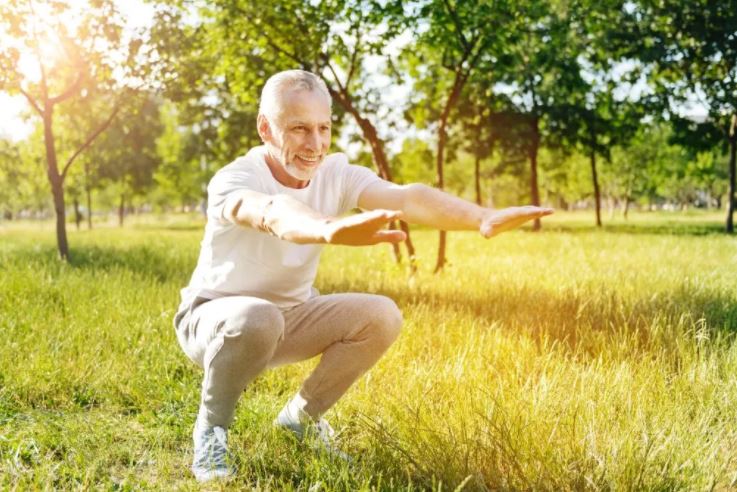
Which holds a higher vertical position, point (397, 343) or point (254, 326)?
point (254, 326)

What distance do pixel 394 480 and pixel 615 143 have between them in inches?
1138

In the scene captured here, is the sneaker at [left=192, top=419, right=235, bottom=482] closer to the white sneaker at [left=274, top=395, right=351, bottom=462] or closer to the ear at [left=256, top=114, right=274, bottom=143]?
the white sneaker at [left=274, top=395, right=351, bottom=462]

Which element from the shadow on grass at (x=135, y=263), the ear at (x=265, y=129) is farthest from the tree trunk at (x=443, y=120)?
the ear at (x=265, y=129)

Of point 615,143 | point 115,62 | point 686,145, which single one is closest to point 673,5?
point 686,145

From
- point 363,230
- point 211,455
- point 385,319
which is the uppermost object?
point 363,230

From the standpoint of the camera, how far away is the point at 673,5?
866 inches

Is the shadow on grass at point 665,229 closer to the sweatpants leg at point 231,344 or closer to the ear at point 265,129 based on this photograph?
the ear at point 265,129

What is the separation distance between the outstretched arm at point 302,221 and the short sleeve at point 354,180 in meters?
0.87

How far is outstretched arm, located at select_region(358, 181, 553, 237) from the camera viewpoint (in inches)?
89.0

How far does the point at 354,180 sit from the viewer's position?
3.20m

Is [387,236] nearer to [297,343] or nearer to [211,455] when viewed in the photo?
[297,343]

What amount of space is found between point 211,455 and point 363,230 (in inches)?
66.3

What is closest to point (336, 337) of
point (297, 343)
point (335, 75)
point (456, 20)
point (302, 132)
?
point (297, 343)

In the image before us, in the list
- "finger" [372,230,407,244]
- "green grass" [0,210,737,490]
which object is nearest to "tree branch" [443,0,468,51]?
"green grass" [0,210,737,490]
